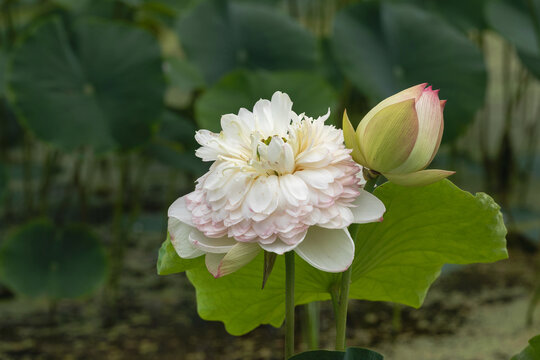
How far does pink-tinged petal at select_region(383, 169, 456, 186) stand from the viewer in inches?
11.2

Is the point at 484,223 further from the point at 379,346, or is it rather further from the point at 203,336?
the point at 203,336

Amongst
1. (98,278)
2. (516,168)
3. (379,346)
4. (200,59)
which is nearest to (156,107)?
(200,59)

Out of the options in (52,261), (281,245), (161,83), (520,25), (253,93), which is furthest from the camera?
(520,25)

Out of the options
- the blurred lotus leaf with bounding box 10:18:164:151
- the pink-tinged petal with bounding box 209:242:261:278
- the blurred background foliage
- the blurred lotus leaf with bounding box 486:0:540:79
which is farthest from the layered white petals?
Result: the blurred lotus leaf with bounding box 486:0:540:79

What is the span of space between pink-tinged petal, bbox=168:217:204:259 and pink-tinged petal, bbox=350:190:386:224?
0.07 metres

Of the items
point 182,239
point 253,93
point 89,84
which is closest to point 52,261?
point 89,84

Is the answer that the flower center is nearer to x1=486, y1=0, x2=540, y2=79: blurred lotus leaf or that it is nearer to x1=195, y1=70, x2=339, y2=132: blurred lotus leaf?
x1=195, y1=70, x2=339, y2=132: blurred lotus leaf

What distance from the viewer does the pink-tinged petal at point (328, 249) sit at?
0.27m

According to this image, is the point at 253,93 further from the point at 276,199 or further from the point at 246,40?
the point at 276,199

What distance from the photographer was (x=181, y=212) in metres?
0.30

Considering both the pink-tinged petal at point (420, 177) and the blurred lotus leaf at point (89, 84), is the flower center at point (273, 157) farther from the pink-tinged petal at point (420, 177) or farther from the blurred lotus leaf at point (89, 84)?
the blurred lotus leaf at point (89, 84)

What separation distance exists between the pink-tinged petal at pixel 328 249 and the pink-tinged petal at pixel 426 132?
44mm

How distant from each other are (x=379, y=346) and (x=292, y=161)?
1039 mm

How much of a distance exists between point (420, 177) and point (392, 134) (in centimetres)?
3
